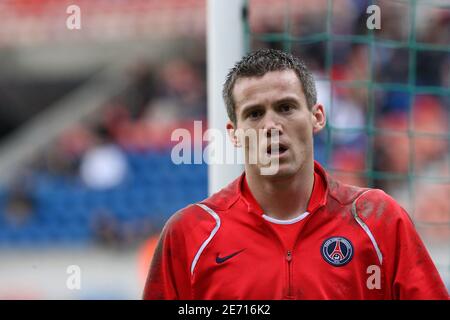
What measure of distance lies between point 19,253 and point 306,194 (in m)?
7.58

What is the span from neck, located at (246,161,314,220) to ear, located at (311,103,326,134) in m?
0.12

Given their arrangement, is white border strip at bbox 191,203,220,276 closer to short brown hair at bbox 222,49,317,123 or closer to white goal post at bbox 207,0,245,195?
short brown hair at bbox 222,49,317,123

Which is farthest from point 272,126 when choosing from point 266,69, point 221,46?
point 221,46

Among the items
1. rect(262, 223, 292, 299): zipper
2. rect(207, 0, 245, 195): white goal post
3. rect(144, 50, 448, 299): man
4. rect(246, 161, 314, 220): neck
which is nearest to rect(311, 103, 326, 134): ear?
rect(144, 50, 448, 299): man

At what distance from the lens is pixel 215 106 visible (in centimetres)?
301

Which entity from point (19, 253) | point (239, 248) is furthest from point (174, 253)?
point (19, 253)

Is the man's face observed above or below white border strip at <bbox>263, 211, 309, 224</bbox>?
above

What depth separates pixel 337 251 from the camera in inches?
85.2

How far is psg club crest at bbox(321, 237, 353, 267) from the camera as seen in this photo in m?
2.15

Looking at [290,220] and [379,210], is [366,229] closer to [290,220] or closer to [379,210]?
[379,210]

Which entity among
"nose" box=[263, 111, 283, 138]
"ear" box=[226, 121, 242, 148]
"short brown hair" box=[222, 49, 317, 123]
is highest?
"short brown hair" box=[222, 49, 317, 123]

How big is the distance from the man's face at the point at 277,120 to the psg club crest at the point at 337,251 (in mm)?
226

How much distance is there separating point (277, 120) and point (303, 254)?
1.26 ft

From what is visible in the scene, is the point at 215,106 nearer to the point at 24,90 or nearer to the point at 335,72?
the point at 335,72
